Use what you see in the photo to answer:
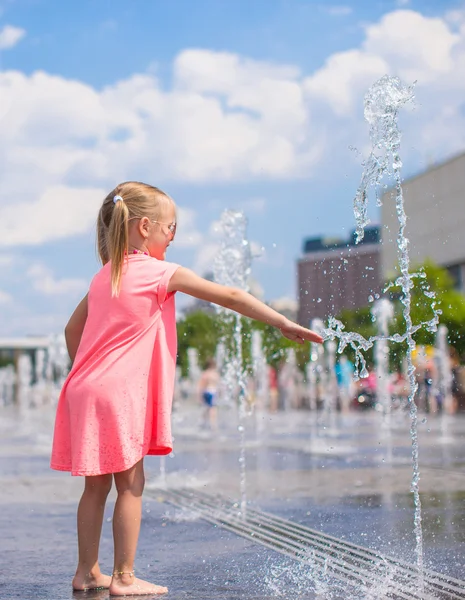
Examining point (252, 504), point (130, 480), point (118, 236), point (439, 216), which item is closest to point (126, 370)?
point (130, 480)

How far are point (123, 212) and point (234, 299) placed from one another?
49 centimetres

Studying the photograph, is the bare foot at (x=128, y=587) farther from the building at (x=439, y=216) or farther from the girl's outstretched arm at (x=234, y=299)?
the building at (x=439, y=216)

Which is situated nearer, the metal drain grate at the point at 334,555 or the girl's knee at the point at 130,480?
the girl's knee at the point at 130,480

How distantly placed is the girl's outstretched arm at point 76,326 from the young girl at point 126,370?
94mm

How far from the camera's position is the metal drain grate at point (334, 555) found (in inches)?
138

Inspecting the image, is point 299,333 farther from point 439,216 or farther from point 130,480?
point 439,216

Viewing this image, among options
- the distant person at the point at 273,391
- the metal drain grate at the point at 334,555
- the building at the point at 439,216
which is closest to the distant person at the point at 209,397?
the distant person at the point at 273,391

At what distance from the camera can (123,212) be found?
3.47m

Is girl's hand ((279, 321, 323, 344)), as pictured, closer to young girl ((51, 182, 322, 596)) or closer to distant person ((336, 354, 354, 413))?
young girl ((51, 182, 322, 596))

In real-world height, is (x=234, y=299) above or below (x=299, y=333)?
above

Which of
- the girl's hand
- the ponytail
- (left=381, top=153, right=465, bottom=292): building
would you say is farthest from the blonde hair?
(left=381, top=153, right=465, bottom=292): building

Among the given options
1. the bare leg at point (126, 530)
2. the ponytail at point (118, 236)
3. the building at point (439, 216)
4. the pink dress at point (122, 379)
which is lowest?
the bare leg at point (126, 530)

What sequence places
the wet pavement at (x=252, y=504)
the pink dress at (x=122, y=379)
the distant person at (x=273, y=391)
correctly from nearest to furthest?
the pink dress at (x=122, y=379)
the wet pavement at (x=252, y=504)
the distant person at (x=273, y=391)

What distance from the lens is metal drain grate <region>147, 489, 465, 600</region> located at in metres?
3.50
